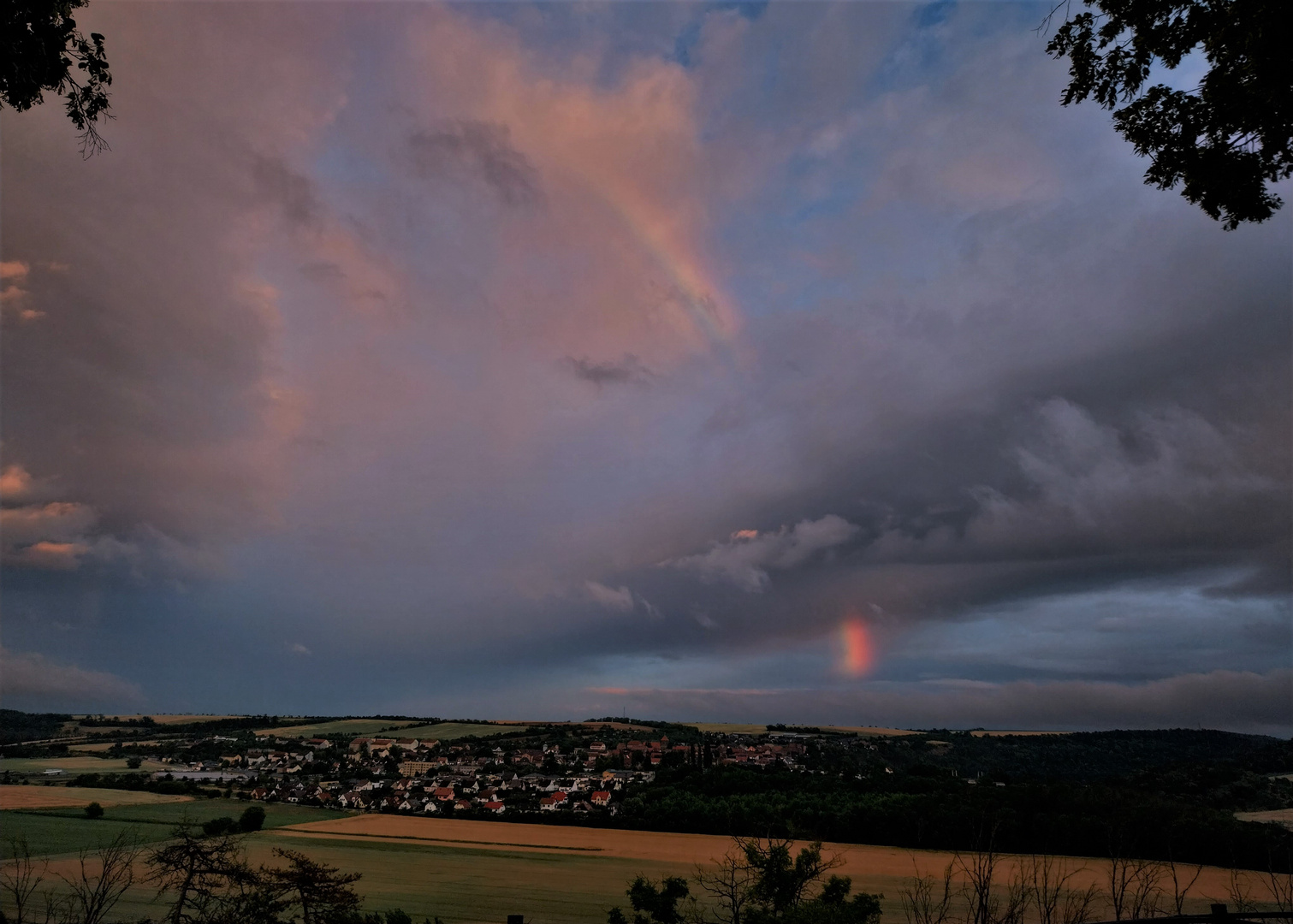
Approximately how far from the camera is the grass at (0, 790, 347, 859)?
224 feet

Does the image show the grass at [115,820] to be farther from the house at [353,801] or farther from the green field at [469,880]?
the house at [353,801]

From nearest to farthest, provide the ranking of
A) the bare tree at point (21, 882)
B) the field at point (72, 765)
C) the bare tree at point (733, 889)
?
1. the bare tree at point (21, 882)
2. the bare tree at point (733, 889)
3. the field at point (72, 765)

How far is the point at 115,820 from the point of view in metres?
84.8

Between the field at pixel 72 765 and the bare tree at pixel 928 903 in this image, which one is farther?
the field at pixel 72 765

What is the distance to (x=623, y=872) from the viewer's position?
66688mm

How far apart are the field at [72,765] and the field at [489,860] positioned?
143ft

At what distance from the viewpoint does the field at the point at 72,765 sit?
128 m

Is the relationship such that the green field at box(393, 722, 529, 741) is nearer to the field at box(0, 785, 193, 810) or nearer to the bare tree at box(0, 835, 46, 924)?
the field at box(0, 785, 193, 810)

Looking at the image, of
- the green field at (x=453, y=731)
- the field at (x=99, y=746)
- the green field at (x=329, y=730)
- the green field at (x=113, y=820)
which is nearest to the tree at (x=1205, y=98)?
the green field at (x=113, y=820)

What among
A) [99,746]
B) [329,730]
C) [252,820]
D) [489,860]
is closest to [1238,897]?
[489,860]

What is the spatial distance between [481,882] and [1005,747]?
123996 millimetres

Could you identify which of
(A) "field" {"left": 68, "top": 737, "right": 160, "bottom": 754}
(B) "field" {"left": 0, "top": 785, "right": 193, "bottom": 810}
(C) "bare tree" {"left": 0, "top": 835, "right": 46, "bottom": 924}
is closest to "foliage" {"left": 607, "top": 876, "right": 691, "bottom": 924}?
(C) "bare tree" {"left": 0, "top": 835, "right": 46, "bottom": 924}

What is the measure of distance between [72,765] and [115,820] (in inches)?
2688

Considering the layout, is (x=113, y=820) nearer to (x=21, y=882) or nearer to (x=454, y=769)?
(x=454, y=769)
